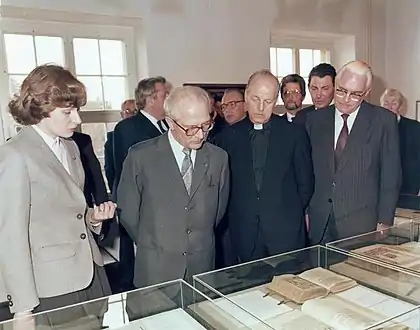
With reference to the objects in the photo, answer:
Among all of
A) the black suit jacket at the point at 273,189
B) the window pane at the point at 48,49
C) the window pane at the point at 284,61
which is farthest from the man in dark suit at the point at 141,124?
the window pane at the point at 284,61

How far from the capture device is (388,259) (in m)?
1.69

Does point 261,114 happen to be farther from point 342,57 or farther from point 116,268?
point 342,57

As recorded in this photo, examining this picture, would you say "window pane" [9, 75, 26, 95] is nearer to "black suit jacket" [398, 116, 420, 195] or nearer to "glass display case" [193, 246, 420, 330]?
"glass display case" [193, 246, 420, 330]

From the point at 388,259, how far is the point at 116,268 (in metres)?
2.22

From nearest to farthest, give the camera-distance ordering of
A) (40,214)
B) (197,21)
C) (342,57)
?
(40,214)
(197,21)
(342,57)

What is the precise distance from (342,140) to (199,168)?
2.78 ft

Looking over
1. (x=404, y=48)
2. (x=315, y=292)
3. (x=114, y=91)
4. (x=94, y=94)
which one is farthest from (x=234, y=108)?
(x=404, y=48)

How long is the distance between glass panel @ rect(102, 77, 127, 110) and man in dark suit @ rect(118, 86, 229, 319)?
2222 mm

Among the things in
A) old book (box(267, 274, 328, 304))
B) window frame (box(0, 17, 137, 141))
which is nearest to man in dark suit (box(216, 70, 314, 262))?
old book (box(267, 274, 328, 304))

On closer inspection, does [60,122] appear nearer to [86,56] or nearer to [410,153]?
[86,56]

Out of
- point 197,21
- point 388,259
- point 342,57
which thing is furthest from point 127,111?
point 342,57

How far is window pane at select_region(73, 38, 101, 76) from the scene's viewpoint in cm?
365

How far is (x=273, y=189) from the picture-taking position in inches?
79.5

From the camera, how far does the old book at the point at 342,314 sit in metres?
1.21
